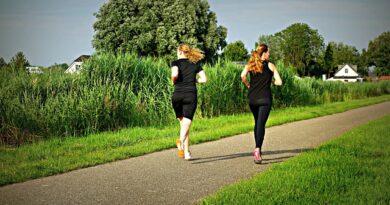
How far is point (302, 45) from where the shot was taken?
325ft

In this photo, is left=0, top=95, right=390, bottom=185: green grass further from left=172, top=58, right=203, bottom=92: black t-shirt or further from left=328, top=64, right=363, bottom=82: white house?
left=328, top=64, right=363, bottom=82: white house

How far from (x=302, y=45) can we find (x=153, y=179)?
321ft

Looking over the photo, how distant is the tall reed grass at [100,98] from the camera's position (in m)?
10.6

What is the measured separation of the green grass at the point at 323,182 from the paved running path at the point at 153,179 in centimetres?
49

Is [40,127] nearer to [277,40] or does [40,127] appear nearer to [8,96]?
[8,96]

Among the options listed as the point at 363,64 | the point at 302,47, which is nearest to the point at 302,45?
the point at 302,47

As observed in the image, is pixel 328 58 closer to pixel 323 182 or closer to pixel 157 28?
pixel 157 28

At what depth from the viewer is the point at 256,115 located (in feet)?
25.9

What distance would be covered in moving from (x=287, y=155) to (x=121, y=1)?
4402 cm

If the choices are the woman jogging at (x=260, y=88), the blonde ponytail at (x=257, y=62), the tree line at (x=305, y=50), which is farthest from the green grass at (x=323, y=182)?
the tree line at (x=305, y=50)

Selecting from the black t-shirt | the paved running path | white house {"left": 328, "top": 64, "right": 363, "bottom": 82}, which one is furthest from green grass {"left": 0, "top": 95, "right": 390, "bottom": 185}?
white house {"left": 328, "top": 64, "right": 363, "bottom": 82}

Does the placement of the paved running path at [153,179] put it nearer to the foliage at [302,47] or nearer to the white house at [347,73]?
the foliage at [302,47]

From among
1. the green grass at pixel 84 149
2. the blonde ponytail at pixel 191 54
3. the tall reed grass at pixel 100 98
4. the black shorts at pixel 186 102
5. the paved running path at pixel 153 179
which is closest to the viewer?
the paved running path at pixel 153 179

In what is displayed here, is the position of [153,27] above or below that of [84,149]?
above
